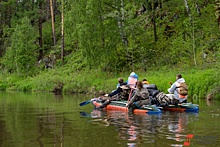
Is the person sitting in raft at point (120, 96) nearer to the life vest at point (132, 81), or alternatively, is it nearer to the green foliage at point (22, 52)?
the life vest at point (132, 81)

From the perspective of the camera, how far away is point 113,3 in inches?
1149

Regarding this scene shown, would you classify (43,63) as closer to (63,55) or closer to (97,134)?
(63,55)

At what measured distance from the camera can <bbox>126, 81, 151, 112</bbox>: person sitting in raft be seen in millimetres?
14332

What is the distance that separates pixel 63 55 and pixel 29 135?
31336 millimetres

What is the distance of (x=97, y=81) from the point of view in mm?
27234

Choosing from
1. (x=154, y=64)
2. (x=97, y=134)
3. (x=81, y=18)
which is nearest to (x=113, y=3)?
(x=81, y=18)

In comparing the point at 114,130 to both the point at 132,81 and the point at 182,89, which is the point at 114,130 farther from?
the point at 132,81

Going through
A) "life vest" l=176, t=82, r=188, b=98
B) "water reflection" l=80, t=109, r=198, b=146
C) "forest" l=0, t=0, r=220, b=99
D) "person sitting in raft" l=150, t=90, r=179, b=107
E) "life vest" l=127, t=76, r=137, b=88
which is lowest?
"water reflection" l=80, t=109, r=198, b=146

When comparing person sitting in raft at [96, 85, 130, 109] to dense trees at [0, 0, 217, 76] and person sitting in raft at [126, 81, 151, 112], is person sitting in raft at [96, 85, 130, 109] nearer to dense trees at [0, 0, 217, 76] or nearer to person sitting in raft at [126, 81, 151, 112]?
person sitting in raft at [126, 81, 151, 112]

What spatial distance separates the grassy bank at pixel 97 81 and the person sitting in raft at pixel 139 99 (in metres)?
5.80

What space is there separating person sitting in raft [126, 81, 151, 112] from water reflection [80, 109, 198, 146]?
53cm

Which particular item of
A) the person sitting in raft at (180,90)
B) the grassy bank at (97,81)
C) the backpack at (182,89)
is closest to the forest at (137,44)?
the grassy bank at (97,81)

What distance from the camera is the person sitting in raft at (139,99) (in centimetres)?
1433

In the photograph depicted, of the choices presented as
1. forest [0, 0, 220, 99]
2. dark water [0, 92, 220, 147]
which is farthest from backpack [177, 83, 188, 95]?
forest [0, 0, 220, 99]
